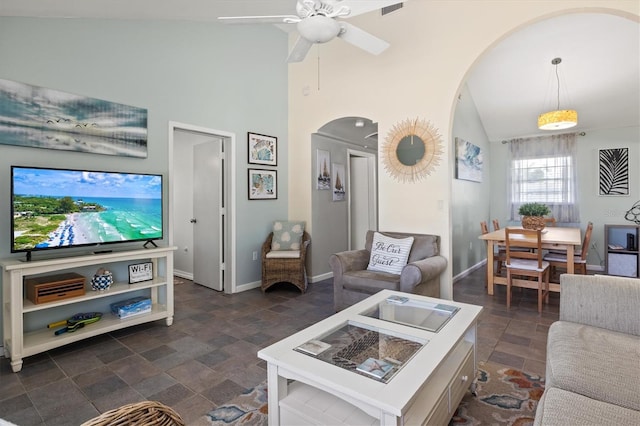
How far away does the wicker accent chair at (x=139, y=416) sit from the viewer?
0.85m

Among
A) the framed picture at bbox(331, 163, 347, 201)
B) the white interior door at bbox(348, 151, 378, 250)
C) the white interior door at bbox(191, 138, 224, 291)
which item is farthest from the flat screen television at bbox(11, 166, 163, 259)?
the white interior door at bbox(348, 151, 378, 250)

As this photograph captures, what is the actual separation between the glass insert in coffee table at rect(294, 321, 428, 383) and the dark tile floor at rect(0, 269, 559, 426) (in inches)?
31.5

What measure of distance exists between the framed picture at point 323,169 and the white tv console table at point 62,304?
7.80 feet

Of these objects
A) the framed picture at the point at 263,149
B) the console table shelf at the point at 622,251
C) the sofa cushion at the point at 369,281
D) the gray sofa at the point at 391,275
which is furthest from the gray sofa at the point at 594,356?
the console table shelf at the point at 622,251

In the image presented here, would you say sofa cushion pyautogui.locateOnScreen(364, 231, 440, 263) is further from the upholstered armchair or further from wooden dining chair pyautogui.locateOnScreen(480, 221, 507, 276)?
the upholstered armchair

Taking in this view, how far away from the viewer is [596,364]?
4.66 ft

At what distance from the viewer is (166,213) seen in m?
3.52

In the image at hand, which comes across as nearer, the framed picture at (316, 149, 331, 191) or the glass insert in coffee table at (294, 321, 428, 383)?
the glass insert in coffee table at (294, 321, 428, 383)

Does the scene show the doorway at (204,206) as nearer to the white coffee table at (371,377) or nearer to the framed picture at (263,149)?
the framed picture at (263,149)

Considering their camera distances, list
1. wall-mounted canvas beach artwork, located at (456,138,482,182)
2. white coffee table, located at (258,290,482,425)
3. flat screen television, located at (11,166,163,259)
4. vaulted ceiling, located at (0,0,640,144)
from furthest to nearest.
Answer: wall-mounted canvas beach artwork, located at (456,138,482,182), vaulted ceiling, located at (0,0,640,144), flat screen television, located at (11,166,163,259), white coffee table, located at (258,290,482,425)

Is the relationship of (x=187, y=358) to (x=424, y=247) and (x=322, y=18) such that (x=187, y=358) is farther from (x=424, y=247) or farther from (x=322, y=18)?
(x=322, y=18)

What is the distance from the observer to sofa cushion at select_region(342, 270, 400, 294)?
304 centimetres

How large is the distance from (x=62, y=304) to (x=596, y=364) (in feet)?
11.0

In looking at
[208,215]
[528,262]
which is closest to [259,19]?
[208,215]
